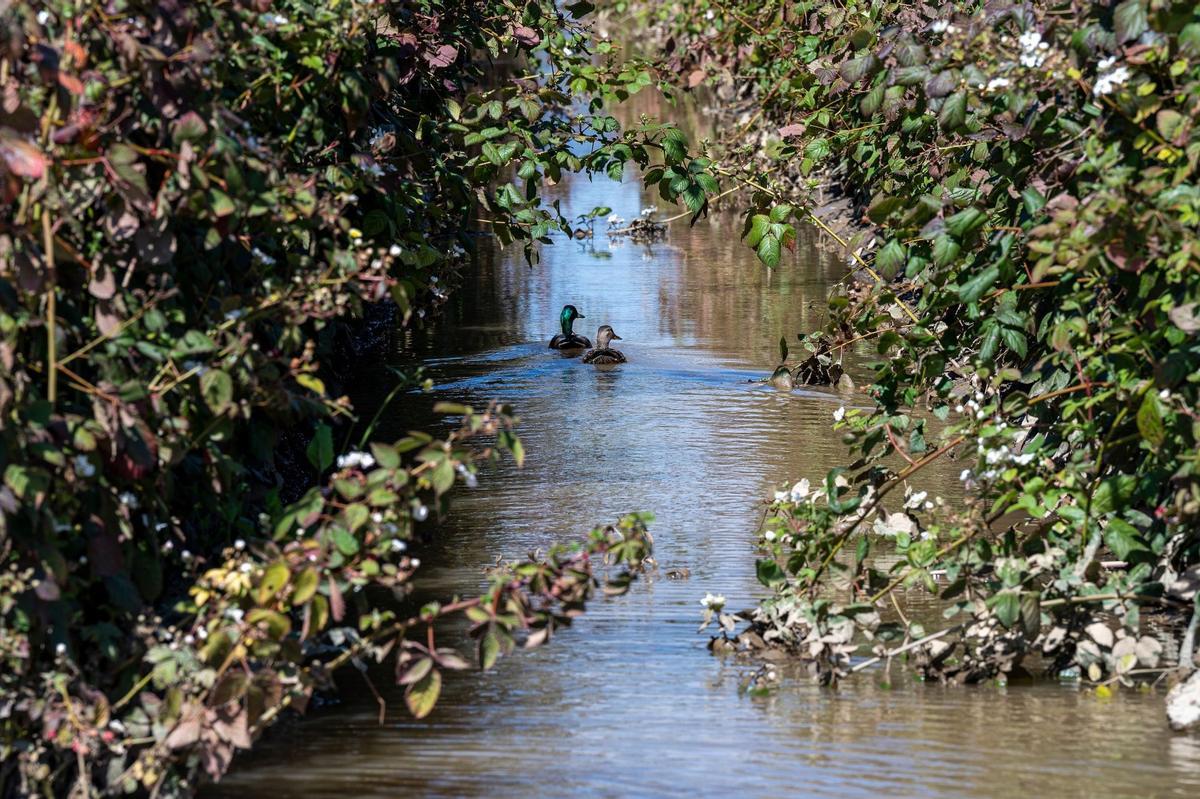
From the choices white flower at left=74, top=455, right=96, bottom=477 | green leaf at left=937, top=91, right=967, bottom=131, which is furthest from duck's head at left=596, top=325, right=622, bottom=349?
white flower at left=74, top=455, right=96, bottom=477

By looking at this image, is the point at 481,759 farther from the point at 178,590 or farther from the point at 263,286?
the point at 263,286

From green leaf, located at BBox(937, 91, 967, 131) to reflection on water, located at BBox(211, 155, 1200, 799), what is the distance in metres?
2.11

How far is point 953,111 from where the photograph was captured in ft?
19.9

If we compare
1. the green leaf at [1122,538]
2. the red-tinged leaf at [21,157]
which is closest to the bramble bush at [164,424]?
the red-tinged leaf at [21,157]

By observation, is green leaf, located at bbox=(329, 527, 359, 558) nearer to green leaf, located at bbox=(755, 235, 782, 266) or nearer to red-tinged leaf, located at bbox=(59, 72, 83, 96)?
red-tinged leaf, located at bbox=(59, 72, 83, 96)

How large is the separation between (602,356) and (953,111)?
726 cm

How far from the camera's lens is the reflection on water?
17.2ft

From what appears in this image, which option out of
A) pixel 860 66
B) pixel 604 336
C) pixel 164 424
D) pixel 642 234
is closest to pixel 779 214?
pixel 860 66

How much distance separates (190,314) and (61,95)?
973mm

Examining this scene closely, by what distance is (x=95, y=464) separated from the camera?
4348 millimetres

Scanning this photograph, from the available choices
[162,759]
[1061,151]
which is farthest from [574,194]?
[162,759]

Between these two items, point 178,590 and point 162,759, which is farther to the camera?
point 178,590

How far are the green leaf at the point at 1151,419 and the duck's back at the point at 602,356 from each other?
26.4 feet

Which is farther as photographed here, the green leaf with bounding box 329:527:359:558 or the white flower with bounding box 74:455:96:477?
the green leaf with bounding box 329:527:359:558
